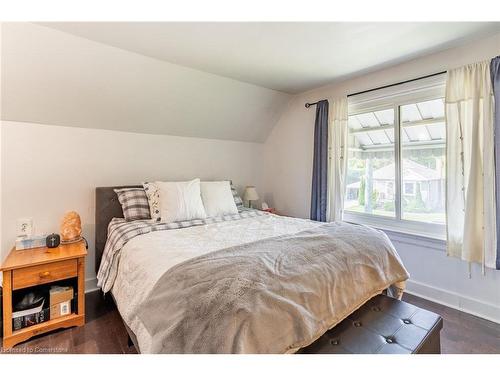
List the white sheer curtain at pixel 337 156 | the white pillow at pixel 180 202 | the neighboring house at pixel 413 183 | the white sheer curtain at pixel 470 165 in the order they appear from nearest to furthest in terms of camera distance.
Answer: the white sheer curtain at pixel 470 165 < the white pillow at pixel 180 202 < the neighboring house at pixel 413 183 < the white sheer curtain at pixel 337 156

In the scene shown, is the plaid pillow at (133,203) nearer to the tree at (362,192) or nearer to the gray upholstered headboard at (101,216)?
the gray upholstered headboard at (101,216)

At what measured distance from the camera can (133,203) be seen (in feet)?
7.63

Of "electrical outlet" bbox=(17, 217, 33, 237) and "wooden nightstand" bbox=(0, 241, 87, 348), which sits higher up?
"electrical outlet" bbox=(17, 217, 33, 237)

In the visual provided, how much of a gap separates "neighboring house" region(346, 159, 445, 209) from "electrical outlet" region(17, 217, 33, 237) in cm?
341

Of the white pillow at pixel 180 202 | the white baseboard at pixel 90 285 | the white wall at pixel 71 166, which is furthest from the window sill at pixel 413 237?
the white baseboard at pixel 90 285

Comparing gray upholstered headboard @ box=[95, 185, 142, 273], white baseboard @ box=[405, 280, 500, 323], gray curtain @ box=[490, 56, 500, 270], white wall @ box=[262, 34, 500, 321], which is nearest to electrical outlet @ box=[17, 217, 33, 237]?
gray upholstered headboard @ box=[95, 185, 142, 273]

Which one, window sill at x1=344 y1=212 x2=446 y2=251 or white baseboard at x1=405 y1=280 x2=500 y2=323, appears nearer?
white baseboard at x1=405 y1=280 x2=500 y2=323

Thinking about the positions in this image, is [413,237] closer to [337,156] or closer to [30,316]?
[337,156]

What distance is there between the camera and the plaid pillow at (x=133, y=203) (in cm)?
228

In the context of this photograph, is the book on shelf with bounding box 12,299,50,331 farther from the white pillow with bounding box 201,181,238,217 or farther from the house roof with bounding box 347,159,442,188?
the house roof with bounding box 347,159,442,188

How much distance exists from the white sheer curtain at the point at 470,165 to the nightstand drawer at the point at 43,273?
9.98 feet

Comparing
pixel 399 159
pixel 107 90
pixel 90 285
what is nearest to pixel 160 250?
pixel 90 285

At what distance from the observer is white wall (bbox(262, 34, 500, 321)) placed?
2.00 meters

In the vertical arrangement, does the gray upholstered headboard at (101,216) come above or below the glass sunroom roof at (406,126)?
below
